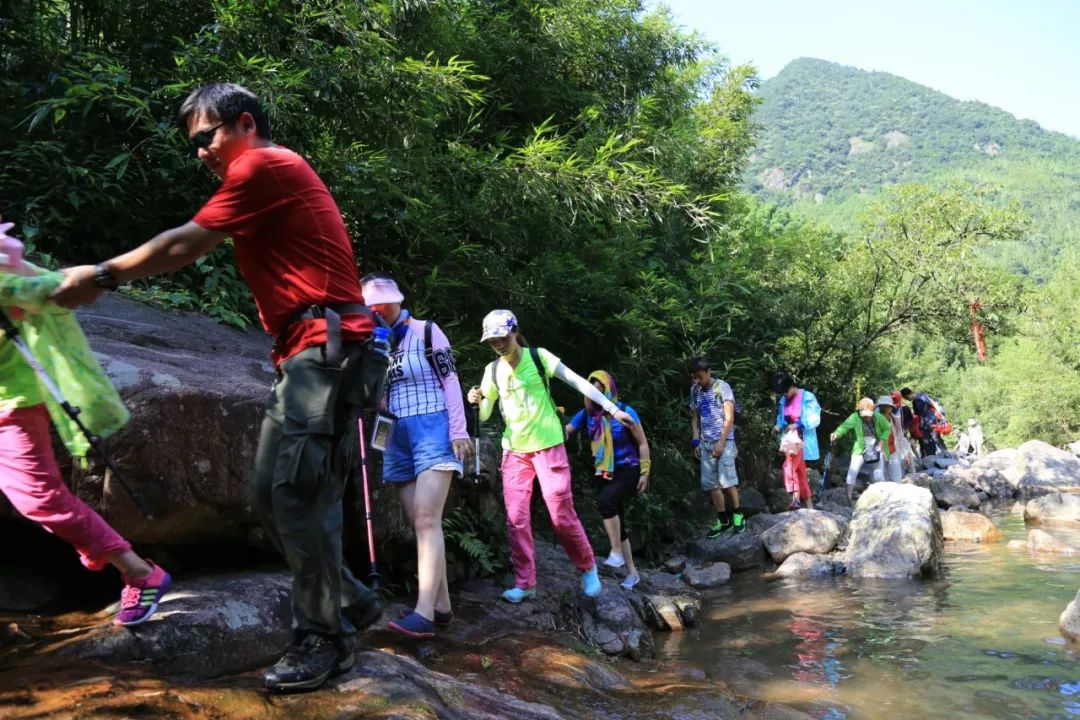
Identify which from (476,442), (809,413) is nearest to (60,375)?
(476,442)

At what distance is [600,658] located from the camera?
4.92 metres

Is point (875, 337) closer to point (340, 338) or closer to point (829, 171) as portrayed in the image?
point (340, 338)

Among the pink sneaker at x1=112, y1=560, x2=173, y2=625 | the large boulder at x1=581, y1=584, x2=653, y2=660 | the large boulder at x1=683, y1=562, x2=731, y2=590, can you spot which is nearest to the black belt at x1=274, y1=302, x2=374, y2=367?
the pink sneaker at x1=112, y1=560, x2=173, y2=625

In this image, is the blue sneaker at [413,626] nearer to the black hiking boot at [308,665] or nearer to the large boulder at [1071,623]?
the black hiking boot at [308,665]

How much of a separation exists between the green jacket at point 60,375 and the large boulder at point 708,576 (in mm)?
6783

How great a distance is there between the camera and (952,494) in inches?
603

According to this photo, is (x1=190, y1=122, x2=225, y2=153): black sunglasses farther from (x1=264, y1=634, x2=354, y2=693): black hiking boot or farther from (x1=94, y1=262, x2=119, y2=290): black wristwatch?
(x1=264, y1=634, x2=354, y2=693): black hiking boot

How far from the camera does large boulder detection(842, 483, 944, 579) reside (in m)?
8.34

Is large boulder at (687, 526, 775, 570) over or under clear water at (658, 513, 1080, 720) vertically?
under

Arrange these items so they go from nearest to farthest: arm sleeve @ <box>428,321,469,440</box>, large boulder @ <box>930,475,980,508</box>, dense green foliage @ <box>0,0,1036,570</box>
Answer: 1. arm sleeve @ <box>428,321,469,440</box>
2. dense green foliage @ <box>0,0,1036,570</box>
3. large boulder @ <box>930,475,980,508</box>

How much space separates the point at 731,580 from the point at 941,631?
3.13 meters

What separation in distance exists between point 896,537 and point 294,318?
299 inches

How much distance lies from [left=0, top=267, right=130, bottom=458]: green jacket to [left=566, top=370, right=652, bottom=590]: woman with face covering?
434cm

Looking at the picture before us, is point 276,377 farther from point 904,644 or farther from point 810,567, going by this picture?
point 810,567
